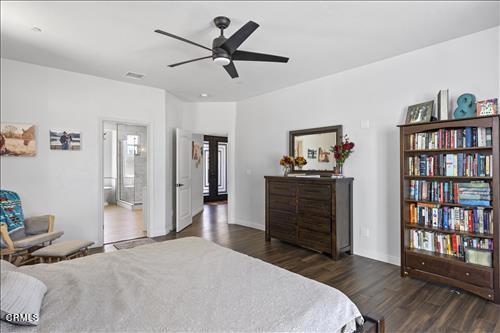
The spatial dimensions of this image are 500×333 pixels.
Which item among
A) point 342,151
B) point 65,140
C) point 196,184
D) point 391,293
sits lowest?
point 391,293

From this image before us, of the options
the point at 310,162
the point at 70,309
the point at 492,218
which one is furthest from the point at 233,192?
the point at 70,309

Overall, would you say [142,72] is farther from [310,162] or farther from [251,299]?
[251,299]

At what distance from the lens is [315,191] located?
362 cm

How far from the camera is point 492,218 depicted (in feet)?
7.82

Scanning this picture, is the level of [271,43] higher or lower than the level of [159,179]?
higher

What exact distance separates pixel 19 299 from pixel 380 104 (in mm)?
3711

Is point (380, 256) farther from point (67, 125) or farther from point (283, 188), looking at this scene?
point (67, 125)

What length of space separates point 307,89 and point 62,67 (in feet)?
11.2

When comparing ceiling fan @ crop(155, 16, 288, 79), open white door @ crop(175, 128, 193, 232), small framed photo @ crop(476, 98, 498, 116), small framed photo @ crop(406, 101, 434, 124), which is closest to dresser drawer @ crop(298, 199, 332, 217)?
small framed photo @ crop(406, 101, 434, 124)

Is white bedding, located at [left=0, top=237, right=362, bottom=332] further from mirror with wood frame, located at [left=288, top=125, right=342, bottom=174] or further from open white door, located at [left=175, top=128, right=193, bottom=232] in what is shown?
open white door, located at [left=175, top=128, right=193, bottom=232]

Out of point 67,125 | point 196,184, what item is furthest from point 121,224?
point 67,125

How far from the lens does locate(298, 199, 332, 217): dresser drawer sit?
3470 millimetres

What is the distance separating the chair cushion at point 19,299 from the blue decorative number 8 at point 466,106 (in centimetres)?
341

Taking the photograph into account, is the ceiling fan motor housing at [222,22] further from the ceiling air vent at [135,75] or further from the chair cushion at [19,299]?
the chair cushion at [19,299]
